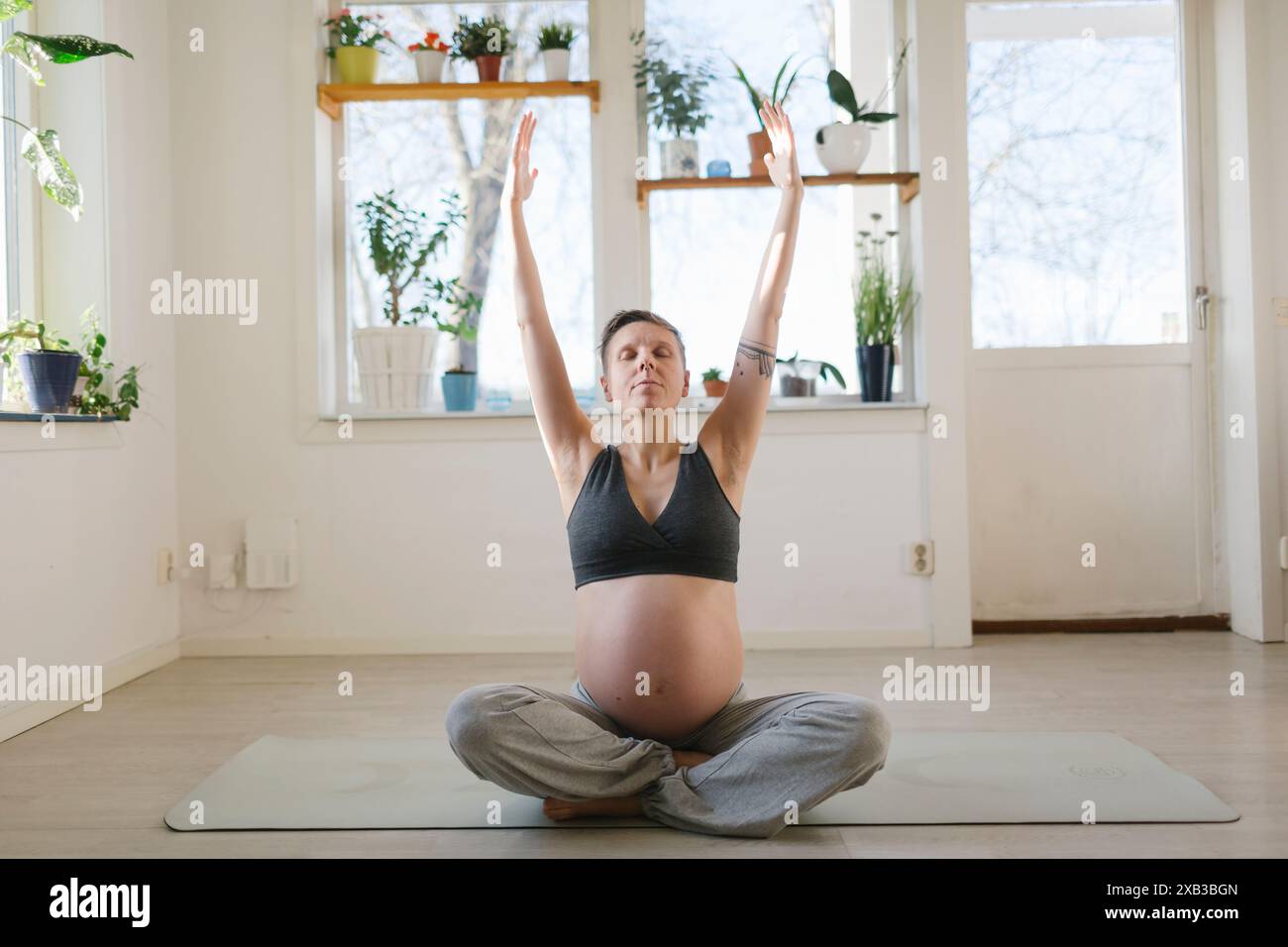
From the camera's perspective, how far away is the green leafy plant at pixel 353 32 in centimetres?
394

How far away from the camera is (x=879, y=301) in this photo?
3928 mm

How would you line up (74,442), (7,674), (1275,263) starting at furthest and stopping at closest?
1. (1275,263)
2. (74,442)
3. (7,674)

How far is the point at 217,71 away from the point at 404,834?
296cm

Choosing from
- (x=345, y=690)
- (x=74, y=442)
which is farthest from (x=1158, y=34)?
(x=74, y=442)

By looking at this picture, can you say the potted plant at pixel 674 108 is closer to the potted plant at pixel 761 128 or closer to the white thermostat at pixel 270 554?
the potted plant at pixel 761 128

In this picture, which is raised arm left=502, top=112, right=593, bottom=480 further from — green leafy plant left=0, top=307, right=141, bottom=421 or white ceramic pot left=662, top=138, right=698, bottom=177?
white ceramic pot left=662, top=138, right=698, bottom=177

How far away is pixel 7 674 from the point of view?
2.81 metres

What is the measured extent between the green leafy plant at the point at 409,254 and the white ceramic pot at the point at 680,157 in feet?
2.55

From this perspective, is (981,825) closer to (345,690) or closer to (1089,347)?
(345,690)

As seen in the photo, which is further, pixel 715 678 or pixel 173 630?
pixel 173 630

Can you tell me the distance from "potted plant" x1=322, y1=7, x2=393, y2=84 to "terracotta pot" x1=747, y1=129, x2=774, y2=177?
1.36m

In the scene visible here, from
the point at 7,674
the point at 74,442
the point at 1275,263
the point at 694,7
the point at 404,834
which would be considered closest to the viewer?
the point at 404,834

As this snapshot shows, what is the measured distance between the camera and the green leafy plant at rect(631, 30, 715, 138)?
3973 millimetres

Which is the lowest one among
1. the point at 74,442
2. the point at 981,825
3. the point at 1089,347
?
the point at 981,825
